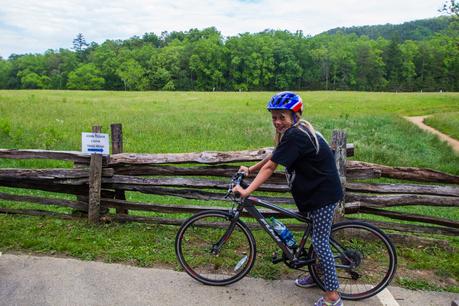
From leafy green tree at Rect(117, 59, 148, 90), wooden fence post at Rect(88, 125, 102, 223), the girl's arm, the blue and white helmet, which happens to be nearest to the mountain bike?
the girl's arm

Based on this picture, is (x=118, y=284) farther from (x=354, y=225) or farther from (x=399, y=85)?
(x=399, y=85)

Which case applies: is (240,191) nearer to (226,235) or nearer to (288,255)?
(226,235)

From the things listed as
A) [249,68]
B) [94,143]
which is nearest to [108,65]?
[249,68]

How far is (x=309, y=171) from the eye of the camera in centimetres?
380

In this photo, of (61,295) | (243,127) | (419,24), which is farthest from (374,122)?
(419,24)

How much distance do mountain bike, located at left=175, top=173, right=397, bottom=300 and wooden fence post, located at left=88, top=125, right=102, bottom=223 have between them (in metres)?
1.69

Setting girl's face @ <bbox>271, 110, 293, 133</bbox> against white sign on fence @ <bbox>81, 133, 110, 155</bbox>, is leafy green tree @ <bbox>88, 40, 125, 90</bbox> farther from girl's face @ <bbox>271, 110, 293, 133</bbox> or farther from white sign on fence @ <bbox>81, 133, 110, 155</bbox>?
girl's face @ <bbox>271, 110, 293, 133</bbox>

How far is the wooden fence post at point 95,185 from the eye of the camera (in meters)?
5.80

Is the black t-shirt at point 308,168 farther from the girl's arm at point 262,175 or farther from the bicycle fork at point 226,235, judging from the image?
the bicycle fork at point 226,235

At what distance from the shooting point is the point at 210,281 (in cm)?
446

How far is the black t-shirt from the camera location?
363 centimetres

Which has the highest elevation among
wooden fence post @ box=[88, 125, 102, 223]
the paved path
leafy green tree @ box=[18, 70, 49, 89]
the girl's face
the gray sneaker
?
leafy green tree @ box=[18, 70, 49, 89]

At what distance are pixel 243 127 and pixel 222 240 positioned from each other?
1559cm

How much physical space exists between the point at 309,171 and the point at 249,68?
98.1 metres
